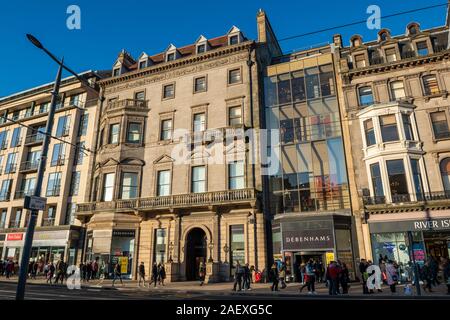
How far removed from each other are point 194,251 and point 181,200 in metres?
4.29

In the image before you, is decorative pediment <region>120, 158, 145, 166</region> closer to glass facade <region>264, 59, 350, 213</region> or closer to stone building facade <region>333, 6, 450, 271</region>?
glass facade <region>264, 59, 350, 213</region>

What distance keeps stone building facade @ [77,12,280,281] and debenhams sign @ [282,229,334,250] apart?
5.93ft

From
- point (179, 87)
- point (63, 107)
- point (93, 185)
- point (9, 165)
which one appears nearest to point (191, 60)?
point (179, 87)

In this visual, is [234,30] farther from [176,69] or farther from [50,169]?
[50,169]

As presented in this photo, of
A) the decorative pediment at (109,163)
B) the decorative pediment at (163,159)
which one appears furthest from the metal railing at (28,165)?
the decorative pediment at (163,159)

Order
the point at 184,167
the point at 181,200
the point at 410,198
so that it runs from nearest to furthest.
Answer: the point at 410,198 → the point at 181,200 → the point at 184,167

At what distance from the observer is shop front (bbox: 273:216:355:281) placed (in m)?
22.1

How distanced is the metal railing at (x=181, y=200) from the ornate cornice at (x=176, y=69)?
12306mm

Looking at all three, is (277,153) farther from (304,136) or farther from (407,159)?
(407,159)

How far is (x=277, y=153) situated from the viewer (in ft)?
86.6

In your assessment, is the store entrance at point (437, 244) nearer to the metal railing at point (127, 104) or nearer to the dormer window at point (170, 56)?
the metal railing at point (127, 104)

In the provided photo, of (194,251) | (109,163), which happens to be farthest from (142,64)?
(194,251)

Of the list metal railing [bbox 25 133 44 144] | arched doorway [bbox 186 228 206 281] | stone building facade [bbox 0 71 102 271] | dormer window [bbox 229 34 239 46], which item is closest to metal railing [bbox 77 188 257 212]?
arched doorway [bbox 186 228 206 281]

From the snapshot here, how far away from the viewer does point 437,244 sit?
68.8 ft
